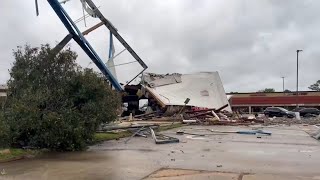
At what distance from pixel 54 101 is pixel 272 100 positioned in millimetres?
72122

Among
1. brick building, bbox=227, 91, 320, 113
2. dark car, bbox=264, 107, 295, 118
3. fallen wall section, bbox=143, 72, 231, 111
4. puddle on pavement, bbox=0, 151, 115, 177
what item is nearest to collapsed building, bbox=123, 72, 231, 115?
fallen wall section, bbox=143, 72, 231, 111

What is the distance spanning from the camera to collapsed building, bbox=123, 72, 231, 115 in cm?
4944

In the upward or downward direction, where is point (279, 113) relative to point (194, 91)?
downward

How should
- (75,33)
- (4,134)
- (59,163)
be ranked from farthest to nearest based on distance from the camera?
(75,33)
(4,134)
(59,163)

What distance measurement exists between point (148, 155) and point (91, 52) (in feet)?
68.1

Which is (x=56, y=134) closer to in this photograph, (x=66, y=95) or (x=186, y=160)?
(x=66, y=95)

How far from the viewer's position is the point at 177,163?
1214cm

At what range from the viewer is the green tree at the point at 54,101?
15016 mm

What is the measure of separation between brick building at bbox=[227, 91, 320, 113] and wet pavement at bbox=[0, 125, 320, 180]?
217 ft

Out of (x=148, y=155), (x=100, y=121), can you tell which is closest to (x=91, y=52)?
(x=100, y=121)

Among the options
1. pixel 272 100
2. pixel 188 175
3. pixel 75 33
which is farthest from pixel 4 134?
pixel 272 100

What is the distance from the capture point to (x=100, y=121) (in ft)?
56.6

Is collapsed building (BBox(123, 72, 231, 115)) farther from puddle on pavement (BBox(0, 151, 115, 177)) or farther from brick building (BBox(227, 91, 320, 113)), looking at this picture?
puddle on pavement (BBox(0, 151, 115, 177))

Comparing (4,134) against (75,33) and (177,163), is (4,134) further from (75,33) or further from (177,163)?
(75,33)
